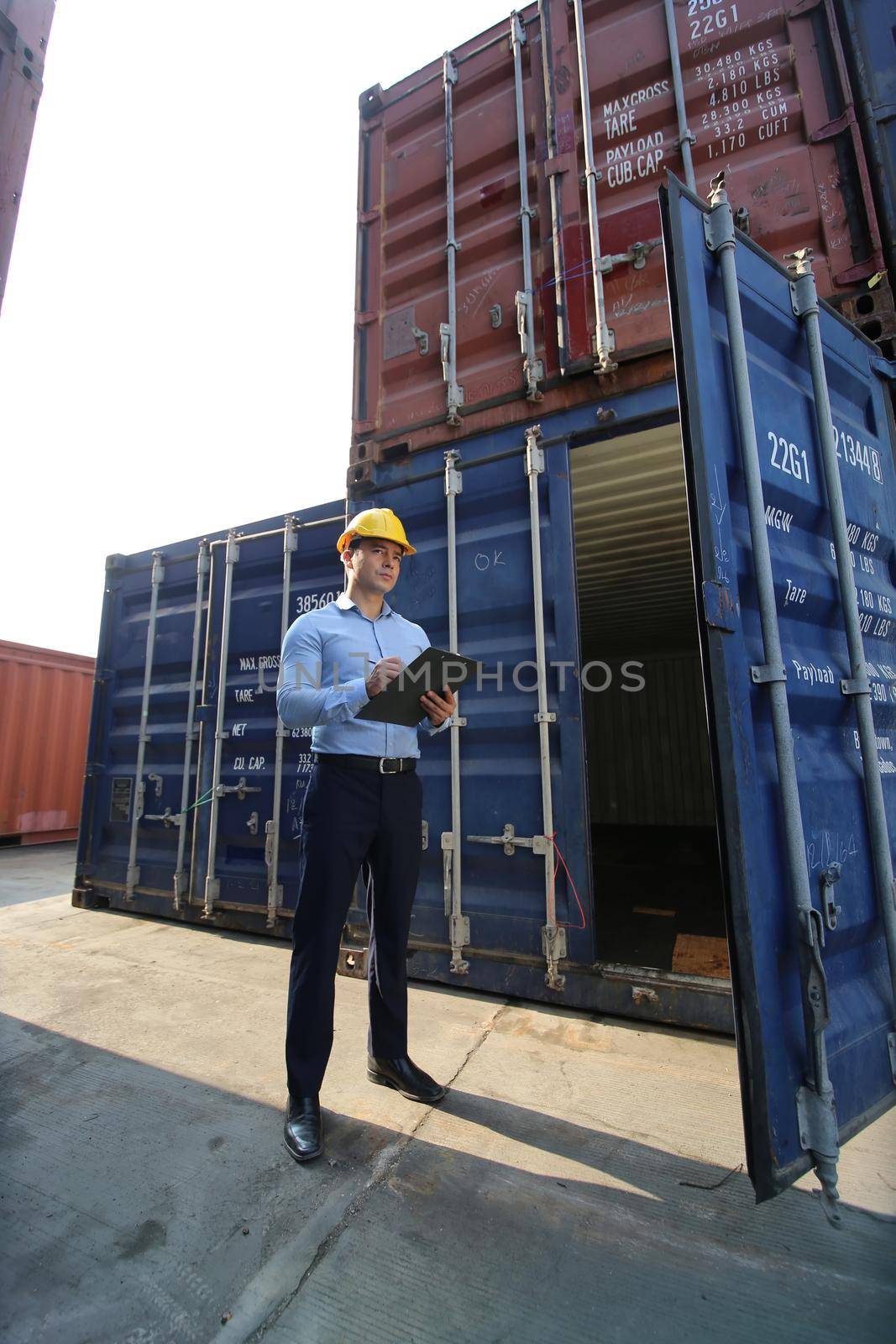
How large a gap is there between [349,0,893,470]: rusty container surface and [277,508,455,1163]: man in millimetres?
1615

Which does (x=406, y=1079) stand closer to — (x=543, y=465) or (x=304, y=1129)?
(x=304, y=1129)

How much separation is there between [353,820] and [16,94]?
236 cm

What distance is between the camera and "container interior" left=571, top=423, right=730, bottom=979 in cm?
361

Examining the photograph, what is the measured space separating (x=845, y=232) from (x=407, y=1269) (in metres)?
4.03

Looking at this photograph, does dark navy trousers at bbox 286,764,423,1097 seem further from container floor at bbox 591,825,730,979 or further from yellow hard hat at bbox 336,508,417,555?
container floor at bbox 591,825,730,979

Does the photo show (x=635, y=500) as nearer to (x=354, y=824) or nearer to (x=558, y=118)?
(x=558, y=118)

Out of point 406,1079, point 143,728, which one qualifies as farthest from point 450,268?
point 406,1079

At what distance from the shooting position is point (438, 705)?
6.63 feet

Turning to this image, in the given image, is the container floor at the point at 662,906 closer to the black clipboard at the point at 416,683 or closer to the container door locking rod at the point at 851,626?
the container door locking rod at the point at 851,626

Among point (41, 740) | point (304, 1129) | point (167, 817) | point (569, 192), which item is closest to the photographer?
point (304, 1129)

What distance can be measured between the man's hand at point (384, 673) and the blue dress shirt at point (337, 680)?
0.07 m

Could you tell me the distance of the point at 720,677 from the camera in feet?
4.79

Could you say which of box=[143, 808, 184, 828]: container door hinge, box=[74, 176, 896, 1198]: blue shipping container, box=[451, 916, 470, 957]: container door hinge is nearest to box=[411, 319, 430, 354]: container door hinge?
box=[74, 176, 896, 1198]: blue shipping container

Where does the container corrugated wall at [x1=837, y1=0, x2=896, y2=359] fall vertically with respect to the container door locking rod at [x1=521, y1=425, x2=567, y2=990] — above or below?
above
